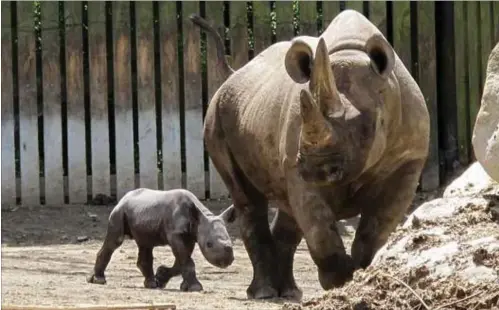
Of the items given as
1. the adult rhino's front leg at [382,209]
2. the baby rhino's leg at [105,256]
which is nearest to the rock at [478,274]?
the adult rhino's front leg at [382,209]

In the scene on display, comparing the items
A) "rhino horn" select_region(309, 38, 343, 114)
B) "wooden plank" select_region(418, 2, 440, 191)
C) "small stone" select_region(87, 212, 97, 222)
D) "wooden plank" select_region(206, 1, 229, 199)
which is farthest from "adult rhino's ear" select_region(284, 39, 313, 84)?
"wooden plank" select_region(418, 2, 440, 191)

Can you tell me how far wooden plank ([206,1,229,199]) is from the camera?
48.1 feet

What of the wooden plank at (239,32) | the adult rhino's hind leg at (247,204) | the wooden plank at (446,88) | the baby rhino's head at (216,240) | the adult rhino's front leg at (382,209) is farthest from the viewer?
the wooden plank at (446,88)

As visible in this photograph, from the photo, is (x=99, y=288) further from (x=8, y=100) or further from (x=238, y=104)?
(x=8, y=100)

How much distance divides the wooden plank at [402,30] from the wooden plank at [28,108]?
12.0 ft

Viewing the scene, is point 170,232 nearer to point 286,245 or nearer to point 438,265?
point 286,245

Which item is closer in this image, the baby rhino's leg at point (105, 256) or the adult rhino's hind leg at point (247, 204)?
the adult rhino's hind leg at point (247, 204)

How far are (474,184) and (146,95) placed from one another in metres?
8.32

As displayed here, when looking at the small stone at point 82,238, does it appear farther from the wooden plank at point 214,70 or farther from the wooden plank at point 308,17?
the wooden plank at point 308,17

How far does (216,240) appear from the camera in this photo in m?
10.6

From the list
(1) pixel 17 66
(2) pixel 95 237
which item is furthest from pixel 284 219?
(1) pixel 17 66

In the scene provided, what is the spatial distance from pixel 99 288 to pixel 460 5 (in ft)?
20.7

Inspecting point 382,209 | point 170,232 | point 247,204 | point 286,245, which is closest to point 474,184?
point 382,209

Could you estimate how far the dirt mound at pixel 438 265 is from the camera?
5.52 metres
